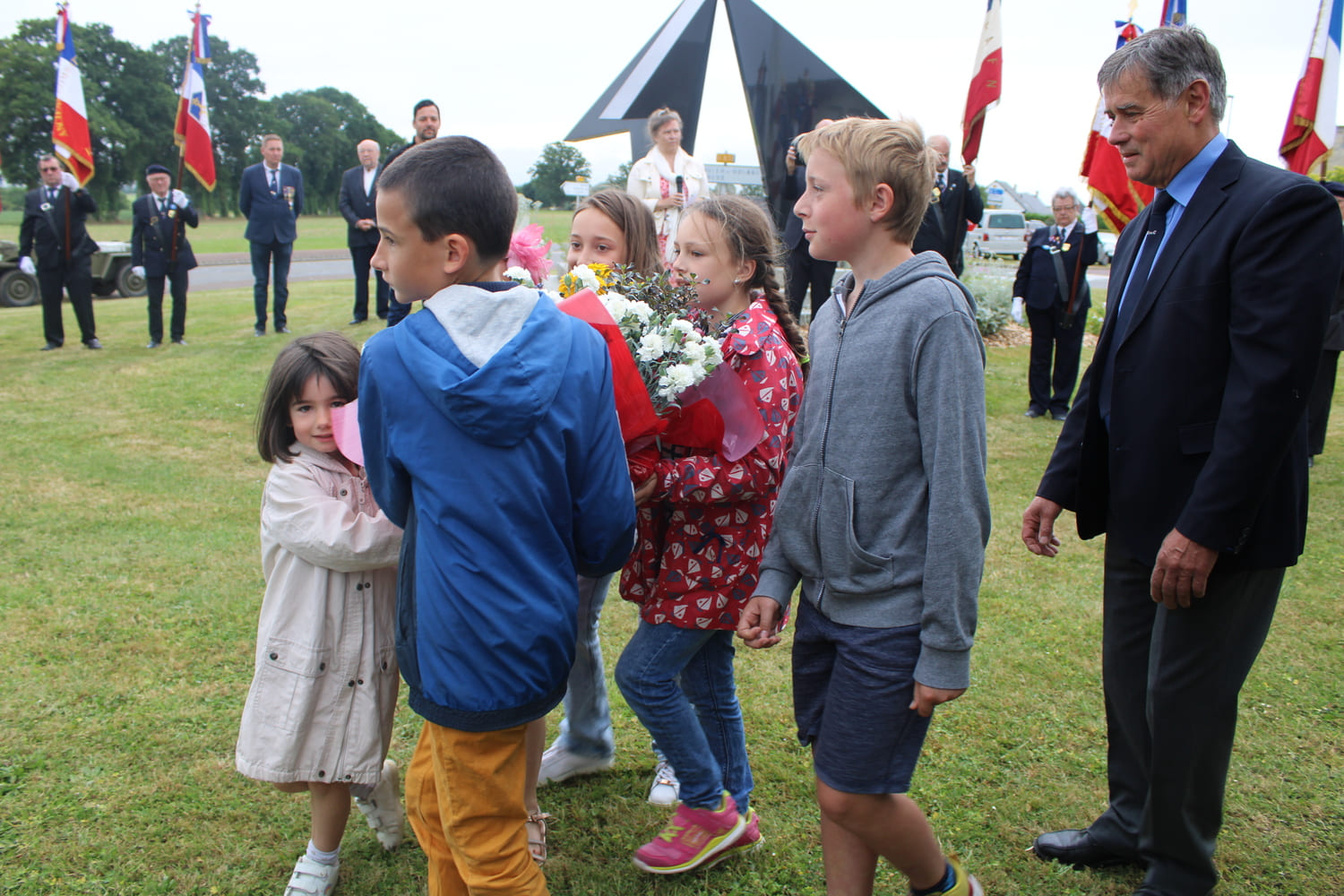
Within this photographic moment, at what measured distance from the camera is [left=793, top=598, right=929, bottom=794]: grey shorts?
1937 millimetres

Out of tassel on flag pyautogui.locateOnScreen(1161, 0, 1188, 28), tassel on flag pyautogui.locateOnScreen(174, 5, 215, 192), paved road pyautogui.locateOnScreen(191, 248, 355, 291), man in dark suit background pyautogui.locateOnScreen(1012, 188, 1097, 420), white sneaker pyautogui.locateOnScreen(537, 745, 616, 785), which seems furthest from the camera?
paved road pyautogui.locateOnScreen(191, 248, 355, 291)

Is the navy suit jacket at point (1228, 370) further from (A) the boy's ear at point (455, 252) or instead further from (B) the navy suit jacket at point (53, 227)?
(B) the navy suit jacket at point (53, 227)

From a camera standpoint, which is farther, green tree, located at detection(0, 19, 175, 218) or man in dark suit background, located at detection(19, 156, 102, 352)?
green tree, located at detection(0, 19, 175, 218)

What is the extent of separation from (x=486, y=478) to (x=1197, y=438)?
157 centimetres

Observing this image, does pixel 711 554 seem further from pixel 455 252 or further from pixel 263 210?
pixel 263 210

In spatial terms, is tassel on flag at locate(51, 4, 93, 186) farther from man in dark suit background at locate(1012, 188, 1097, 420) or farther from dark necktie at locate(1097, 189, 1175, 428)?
dark necktie at locate(1097, 189, 1175, 428)

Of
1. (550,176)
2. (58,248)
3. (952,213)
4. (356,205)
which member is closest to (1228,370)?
(952,213)

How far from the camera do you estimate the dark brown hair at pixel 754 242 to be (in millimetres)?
2564

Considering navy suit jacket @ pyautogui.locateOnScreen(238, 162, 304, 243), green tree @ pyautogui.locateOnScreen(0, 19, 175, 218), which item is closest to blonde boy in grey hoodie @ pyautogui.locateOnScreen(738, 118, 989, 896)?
navy suit jacket @ pyautogui.locateOnScreen(238, 162, 304, 243)

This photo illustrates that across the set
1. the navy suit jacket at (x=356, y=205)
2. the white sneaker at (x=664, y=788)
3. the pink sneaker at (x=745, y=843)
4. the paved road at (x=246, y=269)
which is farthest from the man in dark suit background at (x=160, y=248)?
the pink sneaker at (x=745, y=843)

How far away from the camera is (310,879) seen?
7.94ft

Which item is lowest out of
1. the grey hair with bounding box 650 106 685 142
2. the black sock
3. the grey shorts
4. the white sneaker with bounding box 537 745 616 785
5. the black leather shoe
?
the white sneaker with bounding box 537 745 616 785

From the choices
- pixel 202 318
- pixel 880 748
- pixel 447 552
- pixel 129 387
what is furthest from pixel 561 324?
pixel 202 318

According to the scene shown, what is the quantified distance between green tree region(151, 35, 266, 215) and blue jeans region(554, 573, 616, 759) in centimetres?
7184
